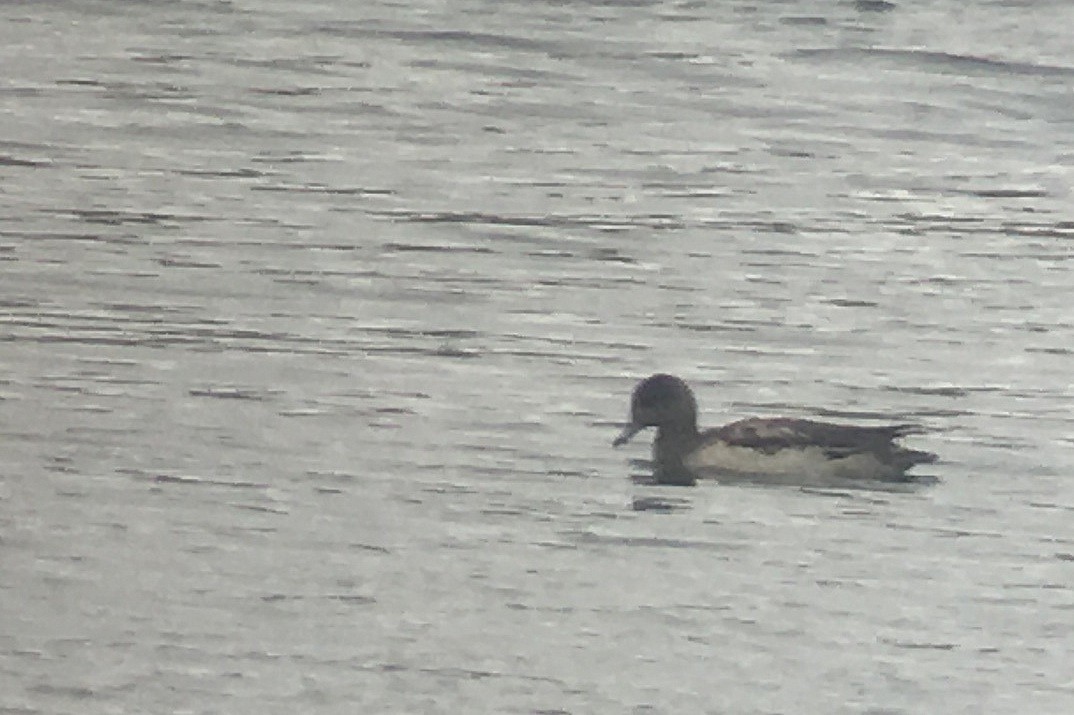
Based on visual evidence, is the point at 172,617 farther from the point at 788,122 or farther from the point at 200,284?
the point at 788,122

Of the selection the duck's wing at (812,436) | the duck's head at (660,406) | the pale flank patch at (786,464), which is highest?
the duck's head at (660,406)

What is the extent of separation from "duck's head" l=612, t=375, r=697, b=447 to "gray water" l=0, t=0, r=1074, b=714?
14 millimetres

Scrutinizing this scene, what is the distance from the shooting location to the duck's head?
1.08m

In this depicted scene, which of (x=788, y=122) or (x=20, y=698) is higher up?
(x=788, y=122)

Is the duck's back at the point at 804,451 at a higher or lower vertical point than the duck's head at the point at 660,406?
lower

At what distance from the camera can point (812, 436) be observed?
1105mm

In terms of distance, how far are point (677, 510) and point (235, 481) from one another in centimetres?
29

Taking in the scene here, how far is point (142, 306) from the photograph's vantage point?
3.92ft

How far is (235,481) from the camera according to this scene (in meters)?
1.17

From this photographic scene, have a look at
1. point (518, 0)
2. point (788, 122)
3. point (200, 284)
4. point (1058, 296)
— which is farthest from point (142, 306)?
point (1058, 296)

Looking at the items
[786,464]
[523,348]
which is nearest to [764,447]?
[786,464]

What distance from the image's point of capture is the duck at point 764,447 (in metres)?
1.08

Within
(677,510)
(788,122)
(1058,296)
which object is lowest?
(677,510)

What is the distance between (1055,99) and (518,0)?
36 cm
